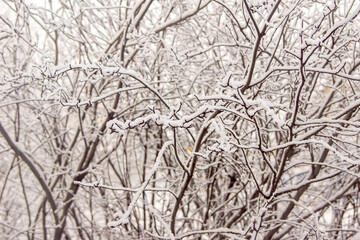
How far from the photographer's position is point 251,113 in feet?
5.79

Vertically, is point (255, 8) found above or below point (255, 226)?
above

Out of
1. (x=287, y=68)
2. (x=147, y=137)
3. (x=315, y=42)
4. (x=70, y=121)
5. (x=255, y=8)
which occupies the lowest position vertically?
(x=315, y=42)

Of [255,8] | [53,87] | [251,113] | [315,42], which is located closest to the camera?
[315,42]

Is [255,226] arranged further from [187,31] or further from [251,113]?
[187,31]

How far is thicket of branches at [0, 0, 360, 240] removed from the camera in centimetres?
195

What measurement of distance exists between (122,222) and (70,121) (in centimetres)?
531

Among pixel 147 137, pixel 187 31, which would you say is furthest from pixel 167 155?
pixel 187 31

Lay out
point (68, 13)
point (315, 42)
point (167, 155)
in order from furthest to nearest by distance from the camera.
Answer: point (167, 155) < point (68, 13) < point (315, 42)

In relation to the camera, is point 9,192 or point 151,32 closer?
point 151,32

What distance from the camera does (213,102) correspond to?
2496mm

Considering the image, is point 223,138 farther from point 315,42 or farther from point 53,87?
point 53,87

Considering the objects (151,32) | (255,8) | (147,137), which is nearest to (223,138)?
(255,8)

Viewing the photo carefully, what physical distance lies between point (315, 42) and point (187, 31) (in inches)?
149

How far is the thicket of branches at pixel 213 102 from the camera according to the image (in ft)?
6.39
